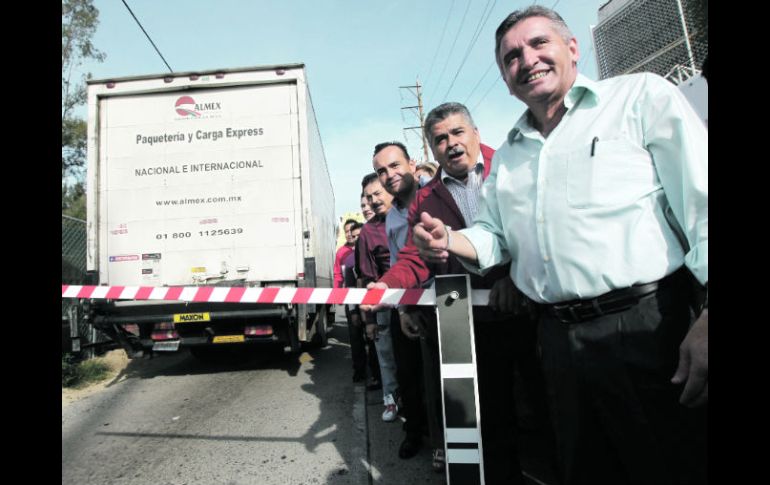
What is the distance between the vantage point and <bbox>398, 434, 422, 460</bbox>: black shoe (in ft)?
9.84

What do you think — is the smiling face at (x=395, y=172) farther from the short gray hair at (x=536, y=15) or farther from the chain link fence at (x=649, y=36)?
the chain link fence at (x=649, y=36)

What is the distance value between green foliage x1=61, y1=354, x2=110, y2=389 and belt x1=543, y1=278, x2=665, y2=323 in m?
6.41

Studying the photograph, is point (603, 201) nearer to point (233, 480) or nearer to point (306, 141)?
point (233, 480)

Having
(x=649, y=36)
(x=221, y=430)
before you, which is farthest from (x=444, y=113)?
(x=649, y=36)

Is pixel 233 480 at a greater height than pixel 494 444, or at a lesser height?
lesser

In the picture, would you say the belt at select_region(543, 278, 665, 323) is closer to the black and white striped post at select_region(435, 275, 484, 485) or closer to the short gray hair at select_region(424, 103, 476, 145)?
the black and white striped post at select_region(435, 275, 484, 485)

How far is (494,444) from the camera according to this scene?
2.13m

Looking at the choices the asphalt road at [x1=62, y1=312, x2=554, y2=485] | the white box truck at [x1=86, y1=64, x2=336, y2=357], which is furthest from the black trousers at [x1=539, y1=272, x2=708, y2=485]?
the white box truck at [x1=86, y1=64, x2=336, y2=357]

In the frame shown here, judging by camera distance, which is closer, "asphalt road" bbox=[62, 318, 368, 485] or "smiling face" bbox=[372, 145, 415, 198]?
"asphalt road" bbox=[62, 318, 368, 485]

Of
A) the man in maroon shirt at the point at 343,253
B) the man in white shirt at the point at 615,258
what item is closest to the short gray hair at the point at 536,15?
the man in white shirt at the point at 615,258

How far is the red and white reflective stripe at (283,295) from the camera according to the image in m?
2.11

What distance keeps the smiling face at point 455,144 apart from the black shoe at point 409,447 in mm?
1993
